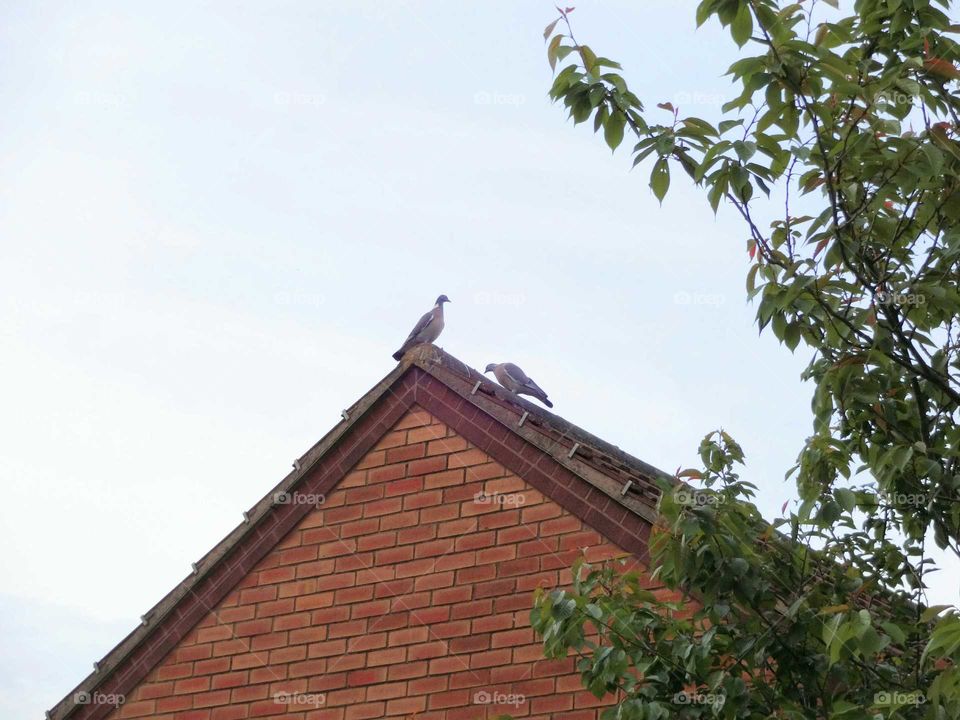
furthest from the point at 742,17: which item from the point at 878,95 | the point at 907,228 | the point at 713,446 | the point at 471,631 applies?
the point at 471,631

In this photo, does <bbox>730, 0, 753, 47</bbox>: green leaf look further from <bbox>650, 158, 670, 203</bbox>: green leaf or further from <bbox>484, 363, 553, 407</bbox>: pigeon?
<bbox>484, 363, 553, 407</bbox>: pigeon

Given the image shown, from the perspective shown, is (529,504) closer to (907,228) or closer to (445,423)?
(445,423)

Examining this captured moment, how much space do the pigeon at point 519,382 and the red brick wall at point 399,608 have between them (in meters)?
4.20

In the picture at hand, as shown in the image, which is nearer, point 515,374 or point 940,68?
point 940,68

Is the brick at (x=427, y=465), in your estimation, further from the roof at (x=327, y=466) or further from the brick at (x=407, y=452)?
the roof at (x=327, y=466)

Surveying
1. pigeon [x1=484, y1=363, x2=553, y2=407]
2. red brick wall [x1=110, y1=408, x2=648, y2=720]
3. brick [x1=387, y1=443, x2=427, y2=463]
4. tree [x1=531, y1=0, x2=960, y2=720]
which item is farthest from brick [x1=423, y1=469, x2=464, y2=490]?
pigeon [x1=484, y1=363, x2=553, y2=407]

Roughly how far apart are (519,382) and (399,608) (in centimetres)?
506

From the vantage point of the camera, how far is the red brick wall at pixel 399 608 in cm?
752

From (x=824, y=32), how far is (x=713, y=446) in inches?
82.8

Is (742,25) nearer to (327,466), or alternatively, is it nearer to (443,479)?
(443,479)

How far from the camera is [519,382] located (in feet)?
41.8

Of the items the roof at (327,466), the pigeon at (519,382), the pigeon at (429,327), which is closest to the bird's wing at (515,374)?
the pigeon at (519,382)

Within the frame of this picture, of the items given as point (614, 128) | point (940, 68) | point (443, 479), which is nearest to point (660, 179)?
point (614, 128)

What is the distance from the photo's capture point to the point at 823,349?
566 cm
